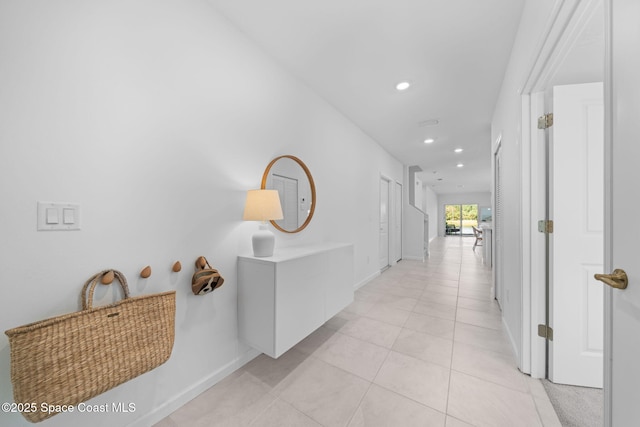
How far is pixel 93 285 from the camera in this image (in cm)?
110

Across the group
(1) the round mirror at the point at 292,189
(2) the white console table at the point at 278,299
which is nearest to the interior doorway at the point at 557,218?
(2) the white console table at the point at 278,299

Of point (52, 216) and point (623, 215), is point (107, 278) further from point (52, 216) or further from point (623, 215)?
point (623, 215)

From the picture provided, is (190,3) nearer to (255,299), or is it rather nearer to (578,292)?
(255,299)

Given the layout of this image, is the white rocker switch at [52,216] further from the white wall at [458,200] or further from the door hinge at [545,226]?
the white wall at [458,200]

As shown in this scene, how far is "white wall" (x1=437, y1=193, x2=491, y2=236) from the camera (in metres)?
12.8

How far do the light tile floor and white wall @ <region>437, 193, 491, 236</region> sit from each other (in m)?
12.4

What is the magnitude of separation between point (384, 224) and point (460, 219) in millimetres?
11237

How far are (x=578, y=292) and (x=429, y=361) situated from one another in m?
1.09

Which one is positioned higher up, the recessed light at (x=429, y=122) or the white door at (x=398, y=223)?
the recessed light at (x=429, y=122)

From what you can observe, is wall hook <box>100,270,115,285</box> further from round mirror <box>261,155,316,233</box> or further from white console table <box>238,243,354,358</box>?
round mirror <box>261,155,316,233</box>

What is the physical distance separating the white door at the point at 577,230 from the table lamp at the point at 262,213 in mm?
1913

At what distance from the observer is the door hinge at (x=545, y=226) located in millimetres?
1586

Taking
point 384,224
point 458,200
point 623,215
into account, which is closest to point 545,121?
point 623,215

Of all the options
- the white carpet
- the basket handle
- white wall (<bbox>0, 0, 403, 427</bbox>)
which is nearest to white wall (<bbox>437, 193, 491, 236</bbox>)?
the white carpet
